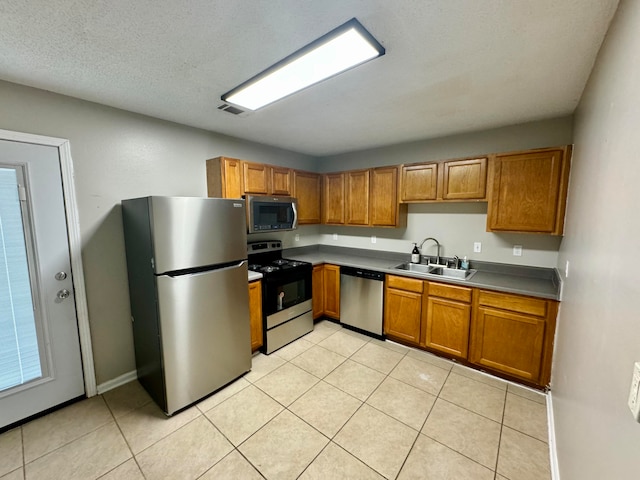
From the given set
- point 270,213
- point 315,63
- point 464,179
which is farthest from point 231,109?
point 464,179

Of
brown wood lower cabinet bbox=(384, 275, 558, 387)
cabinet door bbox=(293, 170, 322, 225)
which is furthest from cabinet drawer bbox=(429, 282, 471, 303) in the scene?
cabinet door bbox=(293, 170, 322, 225)

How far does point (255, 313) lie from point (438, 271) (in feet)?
7.27

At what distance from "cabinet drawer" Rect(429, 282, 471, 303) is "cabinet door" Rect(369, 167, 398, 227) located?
3.06 feet

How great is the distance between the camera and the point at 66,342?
211cm

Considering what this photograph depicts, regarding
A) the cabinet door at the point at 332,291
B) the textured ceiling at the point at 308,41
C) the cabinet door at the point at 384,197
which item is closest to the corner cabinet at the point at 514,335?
the cabinet door at the point at 384,197

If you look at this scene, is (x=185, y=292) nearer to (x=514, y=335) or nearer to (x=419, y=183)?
(x=419, y=183)

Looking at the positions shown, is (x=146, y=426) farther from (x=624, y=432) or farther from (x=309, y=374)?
(x=624, y=432)

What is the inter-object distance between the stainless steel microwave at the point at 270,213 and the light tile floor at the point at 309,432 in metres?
1.53

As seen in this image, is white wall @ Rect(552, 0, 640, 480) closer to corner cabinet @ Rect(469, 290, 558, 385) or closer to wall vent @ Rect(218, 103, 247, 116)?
corner cabinet @ Rect(469, 290, 558, 385)

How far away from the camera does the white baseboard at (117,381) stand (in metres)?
2.28

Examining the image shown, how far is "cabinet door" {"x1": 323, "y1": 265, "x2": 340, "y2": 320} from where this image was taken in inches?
137

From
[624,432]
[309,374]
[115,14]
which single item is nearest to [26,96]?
[115,14]

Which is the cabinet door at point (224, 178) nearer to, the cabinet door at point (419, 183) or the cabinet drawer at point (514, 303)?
the cabinet door at point (419, 183)

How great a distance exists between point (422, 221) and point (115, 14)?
3.21 metres
